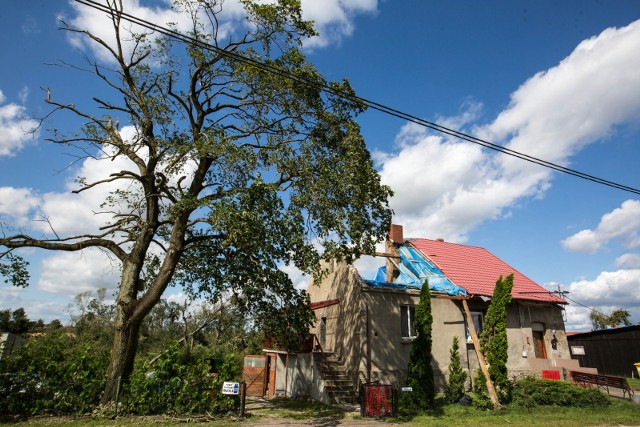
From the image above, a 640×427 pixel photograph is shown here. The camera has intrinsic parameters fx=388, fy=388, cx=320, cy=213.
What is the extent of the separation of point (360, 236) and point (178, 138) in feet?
26.0

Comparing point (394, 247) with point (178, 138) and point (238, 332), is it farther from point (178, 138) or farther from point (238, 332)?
point (238, 332)

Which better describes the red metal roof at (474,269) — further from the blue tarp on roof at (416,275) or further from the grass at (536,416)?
the grass at (536,416)

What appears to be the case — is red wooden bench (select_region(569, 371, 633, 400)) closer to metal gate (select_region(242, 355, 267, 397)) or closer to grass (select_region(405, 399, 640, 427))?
grass (select_region(405, 399, 640, 427))

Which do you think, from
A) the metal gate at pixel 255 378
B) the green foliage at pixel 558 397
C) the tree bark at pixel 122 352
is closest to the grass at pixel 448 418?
the green foliage at pixel 558 397

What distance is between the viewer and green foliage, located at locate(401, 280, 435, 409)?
14844 mm

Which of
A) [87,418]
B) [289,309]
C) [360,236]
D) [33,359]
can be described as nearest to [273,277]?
[289,309]

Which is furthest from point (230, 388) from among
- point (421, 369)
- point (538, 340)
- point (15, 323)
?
point (15, 323)

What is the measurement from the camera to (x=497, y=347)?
1523 cm

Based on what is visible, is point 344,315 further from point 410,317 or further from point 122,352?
point 122,352

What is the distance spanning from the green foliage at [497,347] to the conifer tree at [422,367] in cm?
195

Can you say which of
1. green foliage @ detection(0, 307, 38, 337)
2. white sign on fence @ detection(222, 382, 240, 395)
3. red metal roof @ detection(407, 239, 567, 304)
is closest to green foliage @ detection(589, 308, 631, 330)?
red metal roof @ detection(407, 239, 567, 304)

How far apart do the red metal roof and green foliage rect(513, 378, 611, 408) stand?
5.77 m

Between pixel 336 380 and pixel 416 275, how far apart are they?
760 cm

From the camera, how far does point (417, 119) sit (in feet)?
33.8
